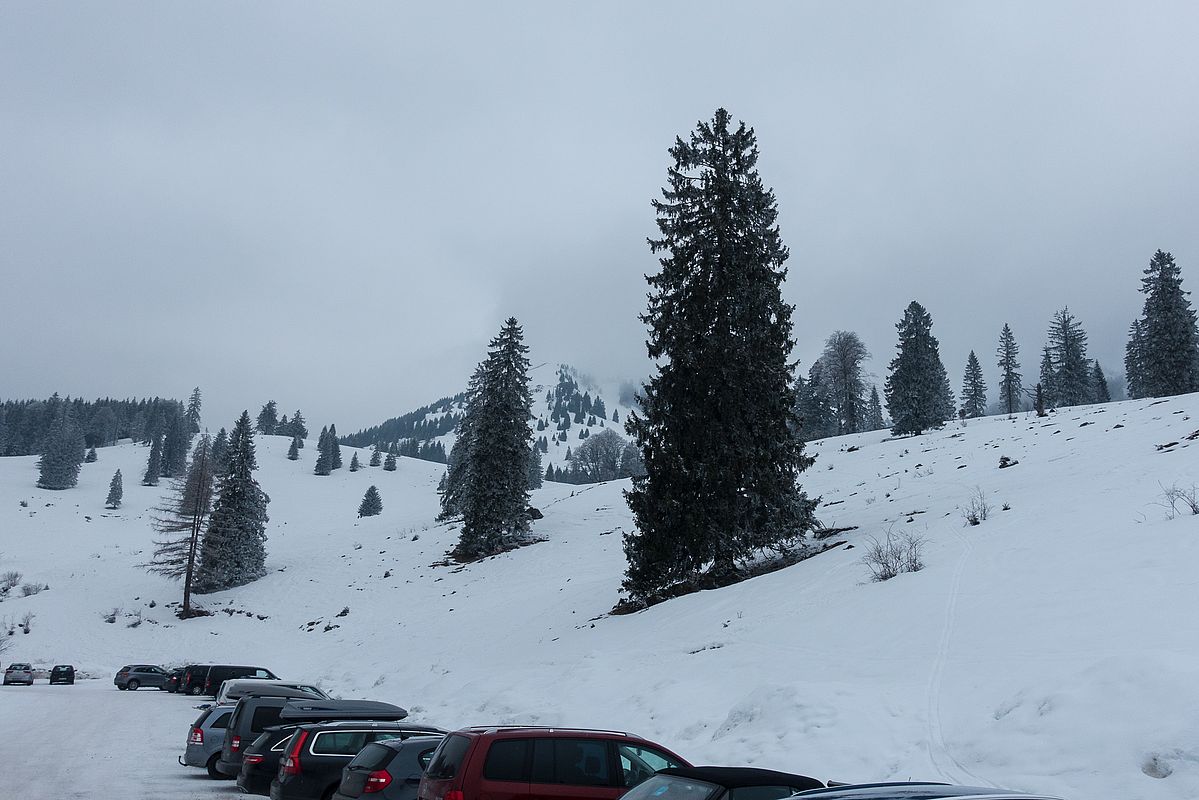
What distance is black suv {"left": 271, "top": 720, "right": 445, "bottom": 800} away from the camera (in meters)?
10.8

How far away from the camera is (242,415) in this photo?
5672cm

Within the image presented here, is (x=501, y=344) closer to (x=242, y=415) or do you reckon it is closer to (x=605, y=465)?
(x=242, y=415)

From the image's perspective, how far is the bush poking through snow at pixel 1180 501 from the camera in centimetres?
1543

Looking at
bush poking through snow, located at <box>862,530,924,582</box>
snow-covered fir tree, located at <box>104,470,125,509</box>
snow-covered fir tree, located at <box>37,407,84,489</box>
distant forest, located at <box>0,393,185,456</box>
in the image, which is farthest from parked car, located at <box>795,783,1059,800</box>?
distant forest, located at <box>0,393,185,456</box>

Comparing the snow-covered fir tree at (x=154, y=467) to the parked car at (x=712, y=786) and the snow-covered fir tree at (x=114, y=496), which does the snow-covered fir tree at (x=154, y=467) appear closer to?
the snow-covered fir tree at (x=114, y=496)

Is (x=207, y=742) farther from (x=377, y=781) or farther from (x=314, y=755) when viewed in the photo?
(x=377, y=781)

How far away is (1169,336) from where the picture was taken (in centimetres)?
5516

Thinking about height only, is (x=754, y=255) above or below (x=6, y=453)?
below

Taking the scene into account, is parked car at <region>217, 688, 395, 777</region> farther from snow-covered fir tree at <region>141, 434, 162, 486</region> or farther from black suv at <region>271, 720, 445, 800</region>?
snow-covered fir tree at <region>141, 434, 162, 486</region>

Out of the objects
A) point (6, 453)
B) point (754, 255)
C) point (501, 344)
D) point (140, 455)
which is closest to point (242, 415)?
A: point (501, 344)

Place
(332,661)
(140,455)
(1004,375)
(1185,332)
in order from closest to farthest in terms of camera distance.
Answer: (332,661) → (1185,332) → (1004,375) → (140,455)

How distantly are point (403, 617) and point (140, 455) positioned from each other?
146692mm

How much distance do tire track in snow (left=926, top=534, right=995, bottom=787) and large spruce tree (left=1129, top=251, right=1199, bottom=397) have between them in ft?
174

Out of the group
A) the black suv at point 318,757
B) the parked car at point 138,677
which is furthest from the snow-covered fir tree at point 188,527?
the black suv at point 318,757
